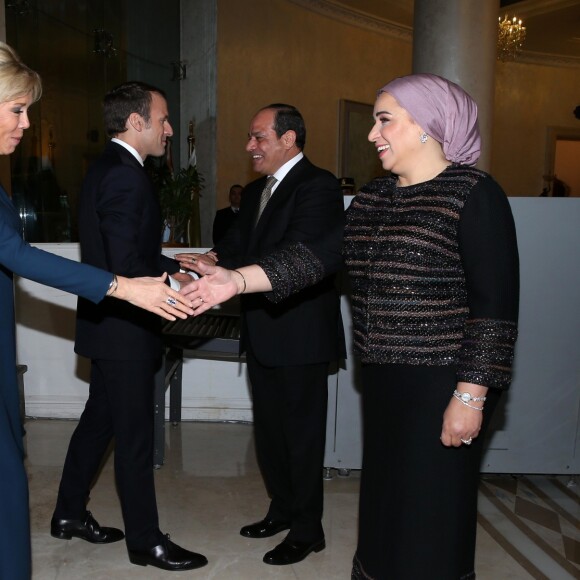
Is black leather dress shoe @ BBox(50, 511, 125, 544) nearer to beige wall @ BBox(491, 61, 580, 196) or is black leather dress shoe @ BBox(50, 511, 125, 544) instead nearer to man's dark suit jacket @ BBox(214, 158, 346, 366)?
man's dark suit jacket @ BBox(214, 158, 346, 366)

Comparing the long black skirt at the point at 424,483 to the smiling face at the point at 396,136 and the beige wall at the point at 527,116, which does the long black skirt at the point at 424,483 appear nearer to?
the smiling face at the point at 396,136

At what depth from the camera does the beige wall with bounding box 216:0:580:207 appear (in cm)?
864

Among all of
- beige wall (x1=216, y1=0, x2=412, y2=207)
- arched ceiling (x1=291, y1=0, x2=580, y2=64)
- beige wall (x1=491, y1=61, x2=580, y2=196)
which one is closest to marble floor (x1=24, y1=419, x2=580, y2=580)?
beige wall (x1=216, y1=0, x2=412, y2=207)

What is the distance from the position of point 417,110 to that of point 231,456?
2.92m

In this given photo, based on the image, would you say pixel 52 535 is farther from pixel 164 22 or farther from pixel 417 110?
pixel 164 22

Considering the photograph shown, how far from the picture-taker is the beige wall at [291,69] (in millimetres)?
8602

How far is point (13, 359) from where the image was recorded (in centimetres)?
211

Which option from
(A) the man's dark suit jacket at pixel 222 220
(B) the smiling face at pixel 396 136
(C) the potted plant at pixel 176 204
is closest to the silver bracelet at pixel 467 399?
(B) the smiling face at pixel 396 136

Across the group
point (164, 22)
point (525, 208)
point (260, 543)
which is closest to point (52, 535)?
point (260, 543)

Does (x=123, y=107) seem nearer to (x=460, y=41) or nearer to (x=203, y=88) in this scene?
(x=460, y=41)

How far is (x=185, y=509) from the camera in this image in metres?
3.51

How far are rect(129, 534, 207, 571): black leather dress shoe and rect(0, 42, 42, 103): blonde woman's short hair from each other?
178 cm

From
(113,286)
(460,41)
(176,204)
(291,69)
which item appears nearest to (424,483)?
(113,286)

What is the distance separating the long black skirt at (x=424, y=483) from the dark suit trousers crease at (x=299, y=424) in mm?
975
